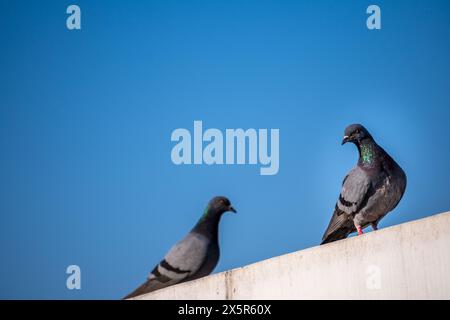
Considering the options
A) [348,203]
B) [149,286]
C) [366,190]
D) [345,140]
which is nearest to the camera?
[366,190]

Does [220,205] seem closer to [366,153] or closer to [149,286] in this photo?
[149,286]

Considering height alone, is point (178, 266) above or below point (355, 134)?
below

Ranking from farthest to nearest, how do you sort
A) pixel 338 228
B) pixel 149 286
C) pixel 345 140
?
pixel 149 286 → pixel 345 140 → pixel 338 228

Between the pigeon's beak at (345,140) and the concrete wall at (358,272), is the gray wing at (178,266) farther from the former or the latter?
the concrete wall at (358,272)

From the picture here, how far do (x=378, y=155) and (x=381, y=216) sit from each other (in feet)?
1.89

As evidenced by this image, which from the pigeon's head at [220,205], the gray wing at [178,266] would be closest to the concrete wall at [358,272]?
the gray wing at [178,266]

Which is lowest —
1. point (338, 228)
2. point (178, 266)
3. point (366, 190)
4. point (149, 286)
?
point (149, 286)

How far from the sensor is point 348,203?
251 inches

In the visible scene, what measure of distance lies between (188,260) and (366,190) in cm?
233

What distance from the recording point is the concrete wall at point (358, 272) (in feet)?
13.6

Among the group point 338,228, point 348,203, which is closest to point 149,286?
point 338,228

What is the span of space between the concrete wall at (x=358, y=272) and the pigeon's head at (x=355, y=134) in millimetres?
2262
